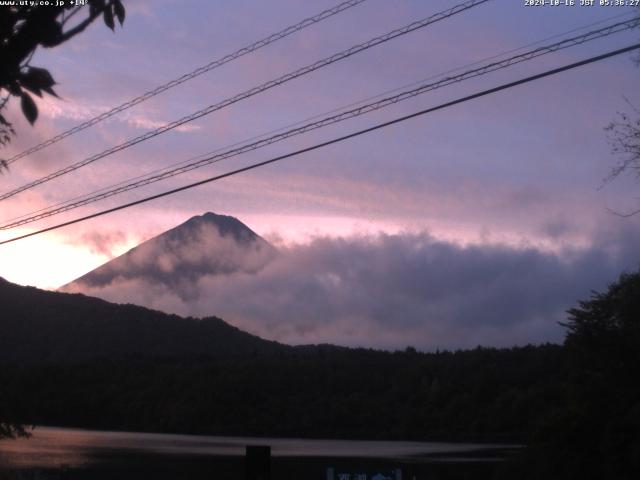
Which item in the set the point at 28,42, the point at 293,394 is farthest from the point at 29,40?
the point at 293,394

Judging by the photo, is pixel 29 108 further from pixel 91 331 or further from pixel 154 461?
pixel 91 331

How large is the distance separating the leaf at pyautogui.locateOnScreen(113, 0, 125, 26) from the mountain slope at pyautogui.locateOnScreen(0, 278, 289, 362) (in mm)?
76168

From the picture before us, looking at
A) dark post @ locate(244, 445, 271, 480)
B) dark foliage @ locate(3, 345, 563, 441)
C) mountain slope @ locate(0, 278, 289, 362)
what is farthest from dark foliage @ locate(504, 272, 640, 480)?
mountain slope @ locate(0, 278, 289, 362)

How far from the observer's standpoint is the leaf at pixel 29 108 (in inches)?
203

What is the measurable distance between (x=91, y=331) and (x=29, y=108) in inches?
3952

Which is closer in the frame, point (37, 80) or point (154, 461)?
point (37, 80)

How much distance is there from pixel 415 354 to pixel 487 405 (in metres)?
29.3

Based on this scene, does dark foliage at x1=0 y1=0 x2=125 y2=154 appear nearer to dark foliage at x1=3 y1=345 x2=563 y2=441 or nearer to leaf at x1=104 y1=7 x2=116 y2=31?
leaf at x1=104 y1=7 x2=116 y2=31

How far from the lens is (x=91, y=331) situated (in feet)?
335

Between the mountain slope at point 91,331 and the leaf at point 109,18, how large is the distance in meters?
76.1

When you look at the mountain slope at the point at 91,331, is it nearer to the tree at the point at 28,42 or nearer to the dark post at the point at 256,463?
the dark post at the point at 256,463

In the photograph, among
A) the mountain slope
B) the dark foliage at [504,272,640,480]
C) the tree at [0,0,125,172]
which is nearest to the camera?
the tree at [0,0,125,172]

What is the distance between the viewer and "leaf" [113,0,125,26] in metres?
5.46

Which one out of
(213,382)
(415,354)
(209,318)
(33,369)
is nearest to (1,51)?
(33,369)
